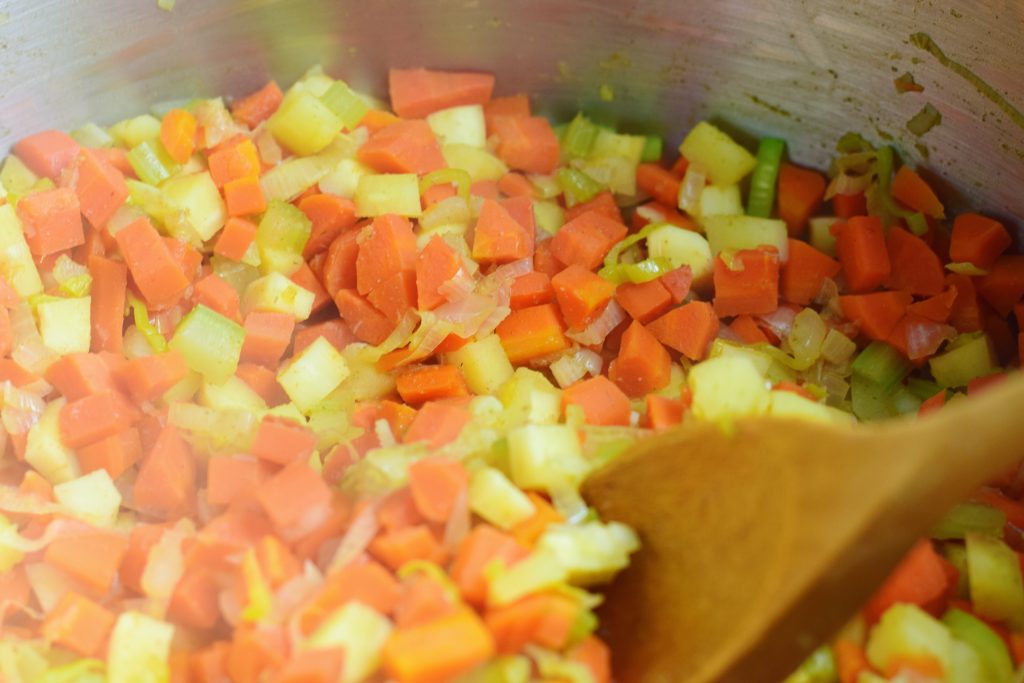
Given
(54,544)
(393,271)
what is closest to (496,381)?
(393,271)

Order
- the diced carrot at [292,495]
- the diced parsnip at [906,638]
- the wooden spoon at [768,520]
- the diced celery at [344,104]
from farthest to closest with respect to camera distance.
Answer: the diced celery at [344,104]
the diced carrot at [292,495]
the diced parsnip at [906,638]
the wooden spoon at [768,520]

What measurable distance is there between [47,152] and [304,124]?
0.62 m

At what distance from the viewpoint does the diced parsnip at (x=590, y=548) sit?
1.74 meters

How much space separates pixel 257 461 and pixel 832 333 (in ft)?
4.64

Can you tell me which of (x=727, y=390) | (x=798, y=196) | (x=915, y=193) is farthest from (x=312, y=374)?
(x=915, y=193)

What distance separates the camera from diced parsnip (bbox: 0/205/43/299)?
2.26 meters

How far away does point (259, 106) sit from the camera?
2.62 metres

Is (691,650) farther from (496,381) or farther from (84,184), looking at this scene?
(84,184)

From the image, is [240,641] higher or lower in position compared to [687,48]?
lower

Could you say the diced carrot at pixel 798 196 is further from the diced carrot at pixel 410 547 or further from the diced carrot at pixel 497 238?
the diced carrot at pixel 410 547

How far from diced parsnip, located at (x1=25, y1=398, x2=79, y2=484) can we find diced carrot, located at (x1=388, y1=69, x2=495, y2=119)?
3.88 ft

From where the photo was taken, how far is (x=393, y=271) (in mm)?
2357

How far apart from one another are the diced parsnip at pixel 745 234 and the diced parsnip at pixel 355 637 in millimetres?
1355

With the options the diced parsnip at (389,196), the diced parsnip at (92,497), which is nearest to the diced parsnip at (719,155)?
the diced parsnip at (389,196)
